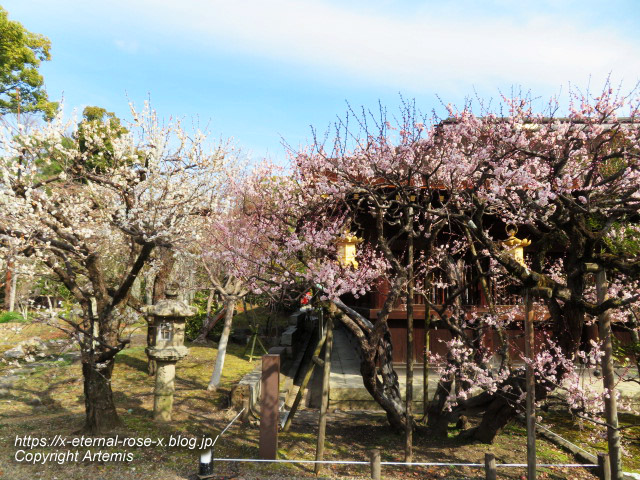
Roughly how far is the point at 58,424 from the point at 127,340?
8.93ft

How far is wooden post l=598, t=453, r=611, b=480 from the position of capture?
20.6 feet

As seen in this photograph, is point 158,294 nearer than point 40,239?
No

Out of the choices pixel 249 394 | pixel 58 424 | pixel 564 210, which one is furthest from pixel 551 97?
pixel 58 424

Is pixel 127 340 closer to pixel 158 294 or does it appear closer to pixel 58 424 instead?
pixel 58 424

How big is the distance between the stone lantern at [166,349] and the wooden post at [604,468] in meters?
7.75

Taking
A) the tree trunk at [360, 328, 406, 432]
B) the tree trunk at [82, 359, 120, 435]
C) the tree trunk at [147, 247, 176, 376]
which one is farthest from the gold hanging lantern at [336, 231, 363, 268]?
the tree trunk at [147, 247, 176, 376]

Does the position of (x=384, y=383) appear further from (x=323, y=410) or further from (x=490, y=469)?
(x=490, y=469)

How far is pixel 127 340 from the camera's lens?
7.20 m

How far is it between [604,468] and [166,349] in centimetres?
815

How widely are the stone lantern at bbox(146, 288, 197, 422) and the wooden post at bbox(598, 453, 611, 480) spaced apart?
25.4ft

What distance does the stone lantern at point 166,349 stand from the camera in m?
8.51

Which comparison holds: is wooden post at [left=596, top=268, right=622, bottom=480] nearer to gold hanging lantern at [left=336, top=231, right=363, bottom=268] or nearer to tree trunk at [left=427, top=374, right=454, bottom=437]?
tree trunk at [left=427, top=374, right=454, bottom=437]

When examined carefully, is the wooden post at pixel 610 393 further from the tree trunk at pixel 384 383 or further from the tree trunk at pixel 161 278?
the tree trunk at pixel 161 278

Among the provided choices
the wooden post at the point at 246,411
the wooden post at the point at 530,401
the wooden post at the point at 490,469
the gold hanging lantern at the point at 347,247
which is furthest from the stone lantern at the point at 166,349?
the wooden post at the point at 530,401
